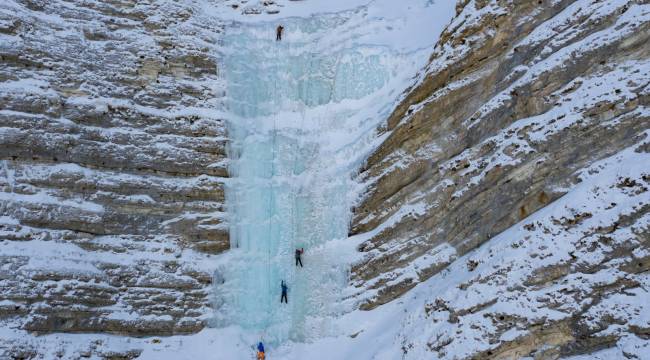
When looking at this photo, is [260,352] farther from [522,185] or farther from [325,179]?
[522,185]

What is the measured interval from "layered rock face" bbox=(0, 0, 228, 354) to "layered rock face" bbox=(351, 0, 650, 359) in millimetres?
5972

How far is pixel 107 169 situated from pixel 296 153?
6.40 m

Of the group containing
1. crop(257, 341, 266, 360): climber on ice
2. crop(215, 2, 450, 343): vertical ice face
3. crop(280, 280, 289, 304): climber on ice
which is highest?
crop(215, 2, 450, 343): vertical ice face

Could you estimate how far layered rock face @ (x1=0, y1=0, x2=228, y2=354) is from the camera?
61.0 feet

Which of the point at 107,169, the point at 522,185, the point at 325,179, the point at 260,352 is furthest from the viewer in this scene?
the point at 325,179

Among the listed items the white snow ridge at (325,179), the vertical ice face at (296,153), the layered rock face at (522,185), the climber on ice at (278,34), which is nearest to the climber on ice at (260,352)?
the white snow ridge at (325,179)

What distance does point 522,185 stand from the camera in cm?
1559

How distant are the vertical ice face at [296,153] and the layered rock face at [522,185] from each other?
4.29 feet

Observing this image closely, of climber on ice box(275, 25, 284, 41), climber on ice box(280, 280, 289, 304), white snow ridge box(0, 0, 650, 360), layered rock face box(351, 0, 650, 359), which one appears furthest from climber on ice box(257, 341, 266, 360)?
climber on ice box(275, 25, 284, 41)

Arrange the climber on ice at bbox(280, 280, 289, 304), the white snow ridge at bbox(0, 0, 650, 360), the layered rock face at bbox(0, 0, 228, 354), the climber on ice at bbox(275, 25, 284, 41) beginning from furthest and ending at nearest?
the climber on ice at bbox(275, 25, 284, 41) < the climber on ice at bbox(280, 280, 289, 304) < the layered rock face at bbox(0, 0, 228, 354) < the white snow ridge at bbox(0, 0, 650, 360)

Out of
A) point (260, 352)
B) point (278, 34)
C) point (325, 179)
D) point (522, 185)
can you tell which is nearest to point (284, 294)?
point (260, 352)

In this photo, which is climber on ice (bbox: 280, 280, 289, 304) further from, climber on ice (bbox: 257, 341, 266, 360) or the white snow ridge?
climber on ice (bbox: 257, 341, 266, 360)

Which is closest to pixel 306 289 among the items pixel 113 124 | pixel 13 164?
pixel 113 124

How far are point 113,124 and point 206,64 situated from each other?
4140 millimetres
